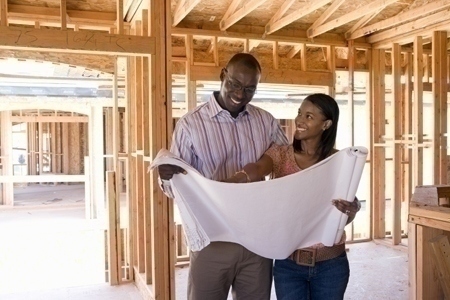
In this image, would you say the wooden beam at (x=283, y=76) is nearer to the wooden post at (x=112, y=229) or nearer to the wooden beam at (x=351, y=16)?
the wooden beam at (x=351, y=16)

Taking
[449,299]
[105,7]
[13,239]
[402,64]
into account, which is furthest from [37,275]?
[402,64]

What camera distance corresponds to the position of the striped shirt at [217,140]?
1.80 meters

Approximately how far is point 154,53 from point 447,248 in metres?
2.48

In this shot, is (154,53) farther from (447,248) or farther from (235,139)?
(447,248)

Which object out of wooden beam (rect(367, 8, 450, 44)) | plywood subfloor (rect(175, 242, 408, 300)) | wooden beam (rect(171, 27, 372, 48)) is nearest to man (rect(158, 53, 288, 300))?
plywood subfloor (rect(175, 242, 408, 300))

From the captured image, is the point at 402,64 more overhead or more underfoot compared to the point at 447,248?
more overhead

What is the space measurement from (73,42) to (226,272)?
1.93 m

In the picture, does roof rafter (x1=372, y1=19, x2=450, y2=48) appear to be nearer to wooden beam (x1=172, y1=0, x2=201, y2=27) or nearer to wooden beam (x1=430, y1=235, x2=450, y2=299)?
wooden beam (x1=172, y1=0, x2=201, y2=27)

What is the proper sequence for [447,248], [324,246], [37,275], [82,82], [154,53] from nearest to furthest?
1. [447,248]
2. [324,246]
3. [154,53]
4. [37,275]
5. [82,82]

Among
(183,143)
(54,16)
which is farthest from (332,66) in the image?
(183,143)

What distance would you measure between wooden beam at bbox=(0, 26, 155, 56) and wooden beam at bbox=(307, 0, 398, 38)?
2407mm

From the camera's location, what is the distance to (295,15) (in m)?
4.47

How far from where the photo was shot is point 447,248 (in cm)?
100

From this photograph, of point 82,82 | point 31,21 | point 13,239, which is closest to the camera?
point 31,21
